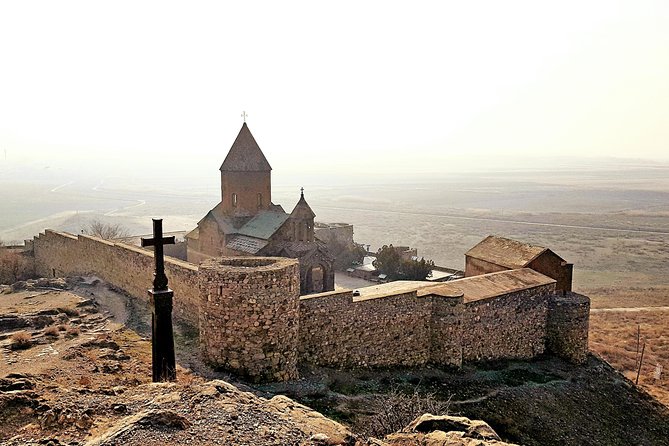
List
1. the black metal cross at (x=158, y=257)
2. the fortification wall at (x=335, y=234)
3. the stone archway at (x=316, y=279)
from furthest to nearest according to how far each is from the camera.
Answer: the fortification wall at (x=335, y=234), the stone archway at (x=316, y=279), the black metal cross at (x=158, y=257)

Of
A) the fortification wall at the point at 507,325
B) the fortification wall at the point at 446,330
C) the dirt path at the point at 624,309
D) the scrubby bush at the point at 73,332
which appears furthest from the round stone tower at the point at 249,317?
the dirt path at the point at 624,309

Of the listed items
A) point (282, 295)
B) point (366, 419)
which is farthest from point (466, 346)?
point (282, 295)

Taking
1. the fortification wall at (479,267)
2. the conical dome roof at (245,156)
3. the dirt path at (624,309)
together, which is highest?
the conical dome roof at (245,156)

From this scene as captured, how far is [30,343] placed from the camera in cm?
1200

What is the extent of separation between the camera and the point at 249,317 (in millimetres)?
10977

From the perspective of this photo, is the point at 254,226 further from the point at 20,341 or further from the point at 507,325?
the point at 20,341

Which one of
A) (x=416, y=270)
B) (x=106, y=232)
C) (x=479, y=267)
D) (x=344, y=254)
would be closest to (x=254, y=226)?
(x=416, y=270)

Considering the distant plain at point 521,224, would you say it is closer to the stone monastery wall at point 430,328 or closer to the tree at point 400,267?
the stone monastery wall at point 430,328

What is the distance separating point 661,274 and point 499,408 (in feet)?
114

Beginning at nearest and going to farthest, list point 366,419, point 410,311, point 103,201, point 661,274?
point 366,419
point 410,311
point 661,274
point 103,201

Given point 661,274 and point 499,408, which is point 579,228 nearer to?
point 661,274

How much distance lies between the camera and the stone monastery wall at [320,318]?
11070mm

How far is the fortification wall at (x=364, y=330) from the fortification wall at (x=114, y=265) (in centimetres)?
347

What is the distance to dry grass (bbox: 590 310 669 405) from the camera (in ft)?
63.1
